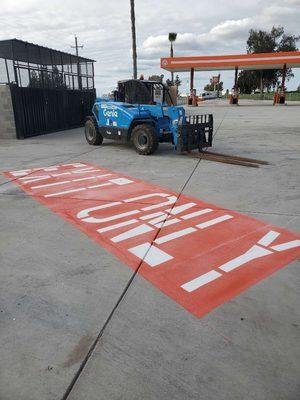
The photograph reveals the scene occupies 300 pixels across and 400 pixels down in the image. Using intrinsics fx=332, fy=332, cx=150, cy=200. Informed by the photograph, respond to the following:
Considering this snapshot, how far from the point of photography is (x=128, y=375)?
7.74 ft

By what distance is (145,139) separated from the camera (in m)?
10.2

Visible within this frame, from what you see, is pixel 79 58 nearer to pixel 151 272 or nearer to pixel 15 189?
pixel 15 189

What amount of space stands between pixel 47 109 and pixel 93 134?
235 inches

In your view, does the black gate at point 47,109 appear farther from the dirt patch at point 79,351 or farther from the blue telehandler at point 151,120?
the dirt patch at point 79,351

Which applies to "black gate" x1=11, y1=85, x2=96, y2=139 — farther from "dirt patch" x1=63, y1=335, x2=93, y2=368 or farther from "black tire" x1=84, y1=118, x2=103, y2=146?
"dirt patch" x1=63, y1=335, x2=93, y2=368

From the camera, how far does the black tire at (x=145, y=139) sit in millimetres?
9890

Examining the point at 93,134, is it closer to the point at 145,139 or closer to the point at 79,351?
the point at 145,139

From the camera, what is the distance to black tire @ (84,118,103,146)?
40.0 ft

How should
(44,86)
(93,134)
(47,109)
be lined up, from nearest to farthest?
(93,134) < (47,109) < (44,86)

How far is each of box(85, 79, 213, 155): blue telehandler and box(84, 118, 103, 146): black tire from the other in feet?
5.11

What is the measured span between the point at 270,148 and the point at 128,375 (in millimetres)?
10639

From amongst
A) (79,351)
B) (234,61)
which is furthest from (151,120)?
(234,61)

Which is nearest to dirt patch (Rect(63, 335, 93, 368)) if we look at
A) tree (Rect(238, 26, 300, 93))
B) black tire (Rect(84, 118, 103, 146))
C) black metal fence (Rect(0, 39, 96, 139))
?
black tire (Rect(84, 118, 103, 146))

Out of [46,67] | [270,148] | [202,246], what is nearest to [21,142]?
[46,67]
